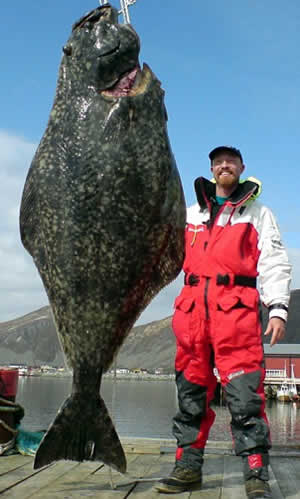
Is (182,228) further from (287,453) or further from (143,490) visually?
(287,453)

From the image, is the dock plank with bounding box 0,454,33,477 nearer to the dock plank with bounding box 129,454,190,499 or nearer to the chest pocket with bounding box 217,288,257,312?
the dock plank with bounding box 129,454,190,499

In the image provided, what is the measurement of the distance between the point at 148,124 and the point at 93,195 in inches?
22.3

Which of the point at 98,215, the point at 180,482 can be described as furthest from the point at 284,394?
the point at 98,215

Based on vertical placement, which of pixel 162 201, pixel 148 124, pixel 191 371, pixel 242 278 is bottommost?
pixel 191 371

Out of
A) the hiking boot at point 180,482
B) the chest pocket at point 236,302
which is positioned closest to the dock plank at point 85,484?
→ the hiking boot at point 180,482

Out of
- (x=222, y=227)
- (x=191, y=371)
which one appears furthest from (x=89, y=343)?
(x=222, y=227)

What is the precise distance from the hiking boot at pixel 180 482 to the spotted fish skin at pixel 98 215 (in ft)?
4.06

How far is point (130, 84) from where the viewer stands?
3342 millimetres

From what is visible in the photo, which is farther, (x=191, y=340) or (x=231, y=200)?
(x=231, y=200)

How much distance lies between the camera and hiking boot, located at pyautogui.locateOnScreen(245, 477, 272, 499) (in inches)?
160

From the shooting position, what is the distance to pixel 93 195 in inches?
127

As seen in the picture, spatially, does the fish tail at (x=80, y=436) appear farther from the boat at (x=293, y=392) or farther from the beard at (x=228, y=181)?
the boat at (x=293, y=392)

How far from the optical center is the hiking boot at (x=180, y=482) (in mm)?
4426

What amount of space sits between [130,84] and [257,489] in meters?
3.18
